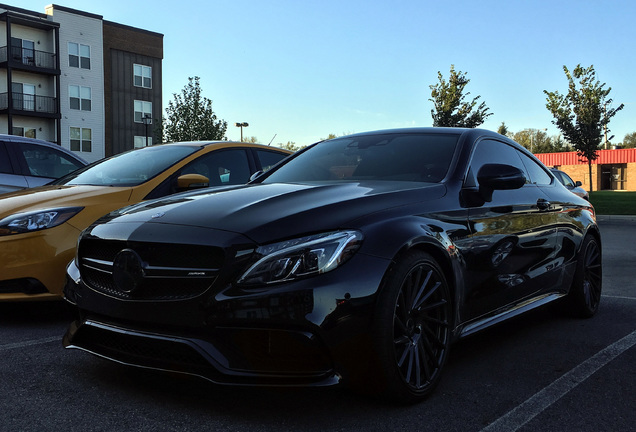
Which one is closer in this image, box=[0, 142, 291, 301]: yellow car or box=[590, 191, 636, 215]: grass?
box=[0, 142, 291, 301]: yellow car

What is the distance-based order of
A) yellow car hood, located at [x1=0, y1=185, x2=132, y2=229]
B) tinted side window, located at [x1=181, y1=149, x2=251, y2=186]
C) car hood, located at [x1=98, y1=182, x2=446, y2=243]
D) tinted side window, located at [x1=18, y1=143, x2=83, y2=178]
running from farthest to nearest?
tinted side window, located at [x1=18, y1=143, x2=83, y2=178] < tinted side window, located at [x1=181, y1=149, x2=251, y2=186] < yellow car hood, located at [x1=0, y1=185, x2=132, y2=229] < car hood, located at [x1=98, y1=182, x2=446, y2=243]

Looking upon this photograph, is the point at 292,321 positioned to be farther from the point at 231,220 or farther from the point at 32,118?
the point at 32,118

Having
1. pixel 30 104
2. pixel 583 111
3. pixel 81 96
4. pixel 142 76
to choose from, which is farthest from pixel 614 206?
pixel 30 104

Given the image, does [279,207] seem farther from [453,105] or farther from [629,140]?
[629,140]

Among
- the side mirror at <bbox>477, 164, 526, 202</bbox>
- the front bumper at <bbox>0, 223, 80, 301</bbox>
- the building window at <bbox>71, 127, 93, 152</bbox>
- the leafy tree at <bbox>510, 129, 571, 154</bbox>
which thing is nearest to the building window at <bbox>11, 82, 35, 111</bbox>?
the building window at <bbox>71, 127, 93, 152</bbox>

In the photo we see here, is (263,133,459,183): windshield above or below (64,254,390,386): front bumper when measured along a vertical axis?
above

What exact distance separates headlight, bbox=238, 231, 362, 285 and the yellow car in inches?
97.1

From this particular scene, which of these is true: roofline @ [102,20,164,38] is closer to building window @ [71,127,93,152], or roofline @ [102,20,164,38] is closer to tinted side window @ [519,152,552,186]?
building window @ [71,127,93,152]

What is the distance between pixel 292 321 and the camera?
2676 millimetres

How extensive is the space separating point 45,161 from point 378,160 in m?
5.33

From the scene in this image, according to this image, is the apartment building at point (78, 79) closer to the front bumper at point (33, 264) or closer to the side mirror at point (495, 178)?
the front bumper at point (33, 264)

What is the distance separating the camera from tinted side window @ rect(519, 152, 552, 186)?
4934mm

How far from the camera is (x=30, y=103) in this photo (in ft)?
125

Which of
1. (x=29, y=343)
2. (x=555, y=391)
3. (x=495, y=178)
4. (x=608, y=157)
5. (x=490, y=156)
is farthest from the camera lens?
(x=608, y=157)
